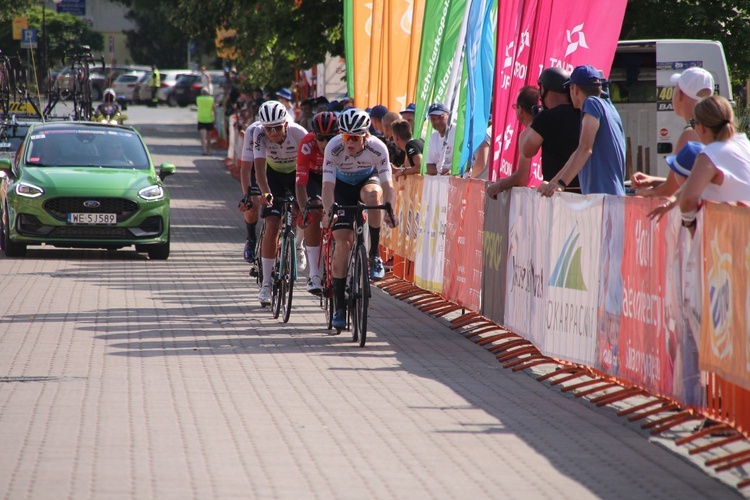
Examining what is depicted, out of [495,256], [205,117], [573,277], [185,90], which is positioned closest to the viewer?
[573,277]

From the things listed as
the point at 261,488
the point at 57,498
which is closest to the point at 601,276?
the point at 261,488

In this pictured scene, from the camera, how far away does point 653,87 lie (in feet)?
70.8

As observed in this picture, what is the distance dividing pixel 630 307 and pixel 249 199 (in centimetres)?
588

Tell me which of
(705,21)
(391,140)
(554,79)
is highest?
(705,21)

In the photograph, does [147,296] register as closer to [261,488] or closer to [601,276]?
[601,276]

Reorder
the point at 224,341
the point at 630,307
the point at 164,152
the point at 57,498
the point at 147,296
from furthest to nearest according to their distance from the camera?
1. the point at 164,152
2. the point at 147,296
3. the point at 224,341
4. the point at 630,307
5. the point at 57,498

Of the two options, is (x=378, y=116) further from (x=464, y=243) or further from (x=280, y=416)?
(x=280, y=416)

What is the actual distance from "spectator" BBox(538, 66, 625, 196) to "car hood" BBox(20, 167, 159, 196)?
32.4ft

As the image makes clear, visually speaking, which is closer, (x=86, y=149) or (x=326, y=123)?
(x=326, y=123)

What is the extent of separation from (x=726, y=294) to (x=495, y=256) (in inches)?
189

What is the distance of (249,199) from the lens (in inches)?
532

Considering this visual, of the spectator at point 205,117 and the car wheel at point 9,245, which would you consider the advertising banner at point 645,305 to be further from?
the spectator at point 205,117

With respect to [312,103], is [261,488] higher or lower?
lower

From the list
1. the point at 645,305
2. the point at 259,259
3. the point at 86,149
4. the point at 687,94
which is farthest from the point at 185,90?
the point at 645,305
